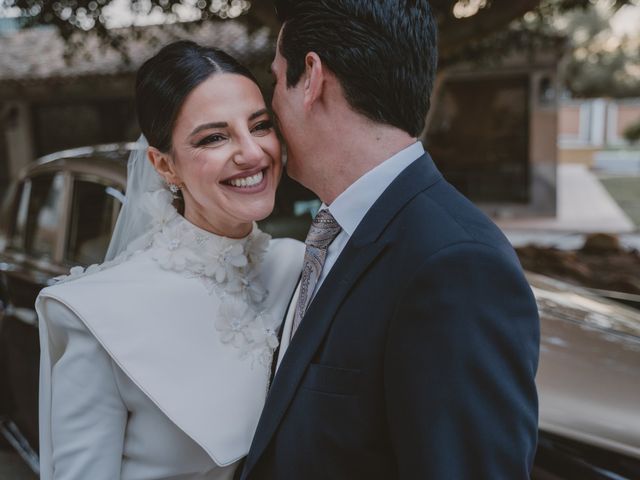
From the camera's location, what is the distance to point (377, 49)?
126 cm

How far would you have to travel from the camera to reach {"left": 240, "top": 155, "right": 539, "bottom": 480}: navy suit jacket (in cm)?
105

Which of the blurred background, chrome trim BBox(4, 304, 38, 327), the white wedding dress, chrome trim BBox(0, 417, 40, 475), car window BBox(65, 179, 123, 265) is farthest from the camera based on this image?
chrome trim BBox(0, 417, 40, 475)

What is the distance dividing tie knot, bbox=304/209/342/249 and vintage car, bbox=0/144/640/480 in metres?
0.94

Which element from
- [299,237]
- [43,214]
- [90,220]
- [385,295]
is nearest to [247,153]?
[385,295]

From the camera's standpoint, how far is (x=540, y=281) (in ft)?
9.98

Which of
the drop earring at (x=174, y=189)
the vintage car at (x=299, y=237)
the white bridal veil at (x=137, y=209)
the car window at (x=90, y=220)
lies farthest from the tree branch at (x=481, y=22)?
the drop earring at (x=174, y=189)

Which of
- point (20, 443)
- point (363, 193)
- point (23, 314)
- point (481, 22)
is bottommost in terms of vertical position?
point (20, 443)

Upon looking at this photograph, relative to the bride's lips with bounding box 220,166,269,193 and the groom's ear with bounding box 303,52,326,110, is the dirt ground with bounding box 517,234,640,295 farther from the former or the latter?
the groom's ear with bounding box 303,52,326,110

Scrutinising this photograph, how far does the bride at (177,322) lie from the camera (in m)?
1.40

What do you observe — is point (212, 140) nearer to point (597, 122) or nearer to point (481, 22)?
point (481, 22)

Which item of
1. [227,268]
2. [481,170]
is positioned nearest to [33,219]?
[227,268]

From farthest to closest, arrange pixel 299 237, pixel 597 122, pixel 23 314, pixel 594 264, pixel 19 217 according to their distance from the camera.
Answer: pixel 597 122 → pixel 594 264 → pixel 19 217 → pixel 23 314 → pixel 299 237

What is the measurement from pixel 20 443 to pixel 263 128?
8.64 ft

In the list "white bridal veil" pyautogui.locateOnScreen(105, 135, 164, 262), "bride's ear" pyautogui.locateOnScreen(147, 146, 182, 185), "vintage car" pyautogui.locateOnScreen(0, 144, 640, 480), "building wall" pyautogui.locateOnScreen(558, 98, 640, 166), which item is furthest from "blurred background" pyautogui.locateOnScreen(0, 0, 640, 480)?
"building wall" pyautogui.locateOnScreen(558, 98, 640, 166)
